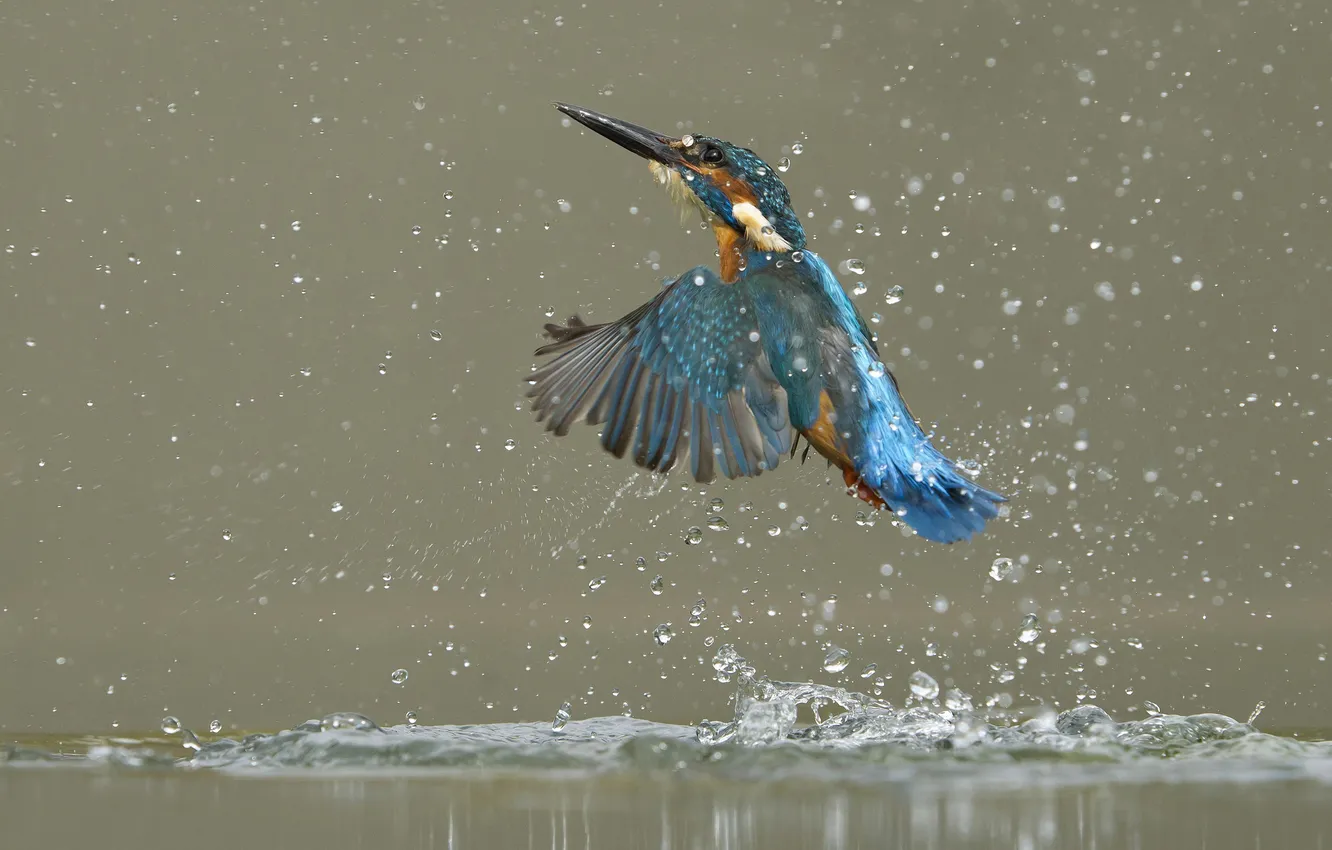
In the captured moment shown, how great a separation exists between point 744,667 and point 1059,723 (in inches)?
20.4

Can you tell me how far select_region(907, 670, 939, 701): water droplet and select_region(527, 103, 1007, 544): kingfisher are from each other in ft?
0.85

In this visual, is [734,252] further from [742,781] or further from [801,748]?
[742,781]

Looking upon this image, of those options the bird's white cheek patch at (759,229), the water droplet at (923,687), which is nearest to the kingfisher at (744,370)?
the bird's white cheek patch at (759,229)

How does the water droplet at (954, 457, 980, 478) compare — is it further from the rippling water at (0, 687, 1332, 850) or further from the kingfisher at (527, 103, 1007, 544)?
the rippling water at (0, 687, 1332, 850)

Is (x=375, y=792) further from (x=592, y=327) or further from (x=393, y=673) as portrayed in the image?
(x=393, y=673)

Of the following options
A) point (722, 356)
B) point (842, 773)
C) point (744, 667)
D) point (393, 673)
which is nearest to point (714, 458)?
point (722, 356)

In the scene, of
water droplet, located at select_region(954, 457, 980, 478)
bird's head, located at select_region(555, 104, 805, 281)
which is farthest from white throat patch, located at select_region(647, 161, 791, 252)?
water droplet, located at select_region(954, 457, 980, 478)

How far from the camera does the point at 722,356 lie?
7.78 feet

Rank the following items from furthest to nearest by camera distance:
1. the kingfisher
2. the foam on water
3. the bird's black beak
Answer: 1. the bird's black beak
2. the kingfisher
3. the foam on water

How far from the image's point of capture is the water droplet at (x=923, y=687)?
2346mm

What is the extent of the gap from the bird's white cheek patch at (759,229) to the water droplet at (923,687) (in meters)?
0.69

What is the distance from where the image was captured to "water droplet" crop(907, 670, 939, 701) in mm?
2346

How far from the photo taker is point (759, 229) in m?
2.32

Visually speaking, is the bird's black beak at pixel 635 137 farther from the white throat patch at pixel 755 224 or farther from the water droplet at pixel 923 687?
the water droplet at pixel 923 687
